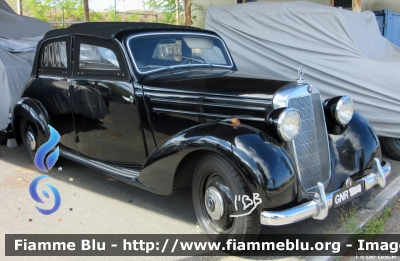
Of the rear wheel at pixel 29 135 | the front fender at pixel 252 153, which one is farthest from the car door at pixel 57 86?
the front fender at pixel 252 153

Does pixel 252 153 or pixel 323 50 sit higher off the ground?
pixel 323 50

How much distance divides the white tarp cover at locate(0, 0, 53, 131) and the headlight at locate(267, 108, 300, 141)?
3.90 metres

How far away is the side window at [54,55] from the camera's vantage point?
4527mm

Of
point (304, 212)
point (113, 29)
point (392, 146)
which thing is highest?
point (113, 29)

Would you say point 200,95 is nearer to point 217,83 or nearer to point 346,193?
point 217,83

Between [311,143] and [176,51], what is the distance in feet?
5.62

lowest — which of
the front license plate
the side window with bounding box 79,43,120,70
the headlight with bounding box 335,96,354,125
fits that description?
the front license plate

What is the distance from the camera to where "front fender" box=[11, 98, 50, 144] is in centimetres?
471

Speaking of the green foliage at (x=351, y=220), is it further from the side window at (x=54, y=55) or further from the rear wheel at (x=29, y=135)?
the rear wheel at (x=29, y=135)

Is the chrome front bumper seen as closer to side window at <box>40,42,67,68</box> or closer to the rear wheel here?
side window at <box>40,42,67,68</box>

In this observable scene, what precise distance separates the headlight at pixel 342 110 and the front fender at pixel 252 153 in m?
0.89

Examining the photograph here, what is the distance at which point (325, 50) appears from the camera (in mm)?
5793

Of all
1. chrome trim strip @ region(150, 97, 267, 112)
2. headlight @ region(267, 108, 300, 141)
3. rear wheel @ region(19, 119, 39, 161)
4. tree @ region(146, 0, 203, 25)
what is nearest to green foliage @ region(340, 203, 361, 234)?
headlight @ region(267, 108, 300, 141)
